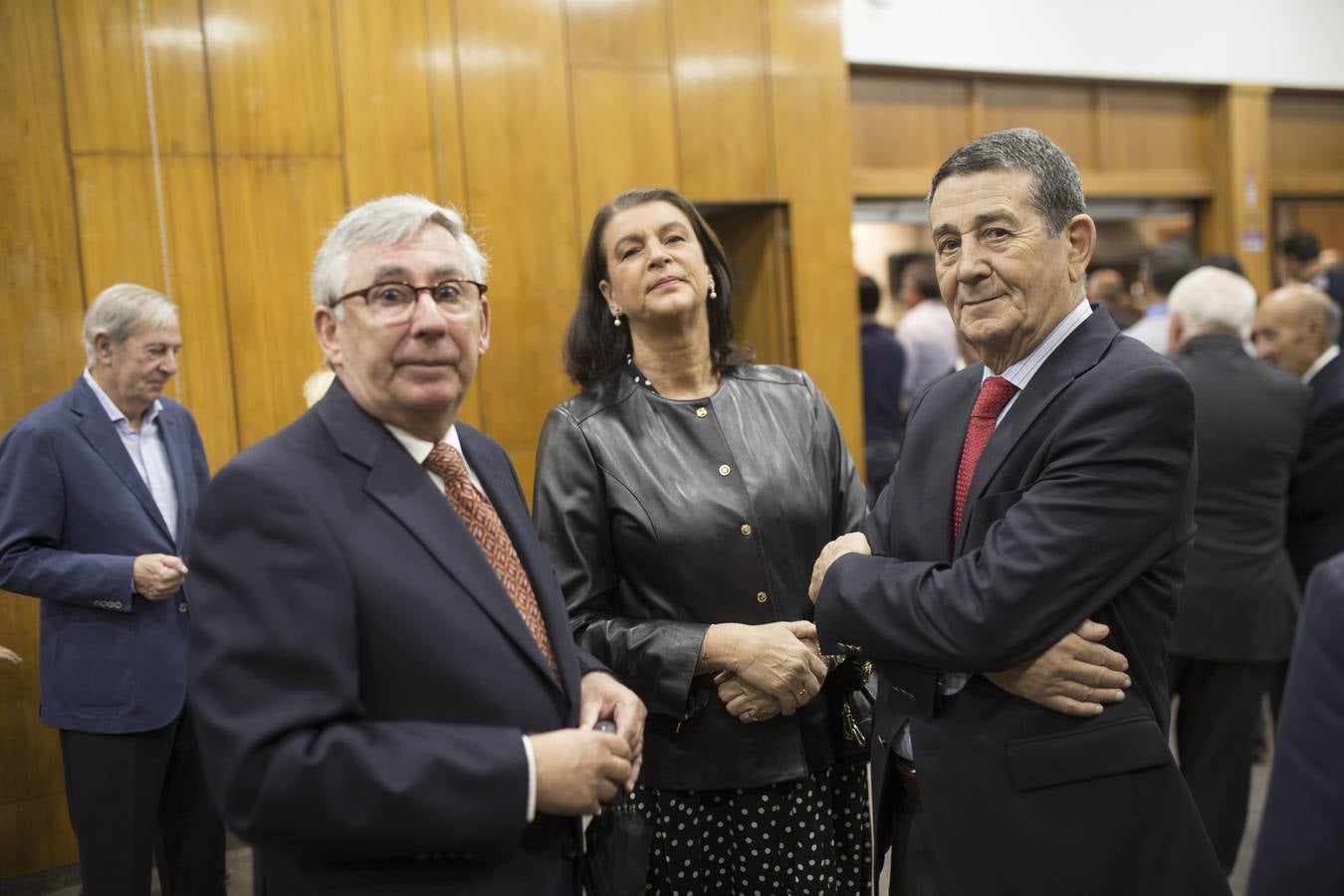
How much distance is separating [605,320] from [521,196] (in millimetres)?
2553

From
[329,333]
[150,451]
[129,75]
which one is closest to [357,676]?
[329,333]

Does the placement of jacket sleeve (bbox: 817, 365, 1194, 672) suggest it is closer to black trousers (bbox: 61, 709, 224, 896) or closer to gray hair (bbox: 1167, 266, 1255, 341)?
gray hair (bbox: 1167, 266, 1255, 341)

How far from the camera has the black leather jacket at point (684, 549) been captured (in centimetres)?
Result: 213

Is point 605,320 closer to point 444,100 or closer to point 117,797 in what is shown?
point 117,797

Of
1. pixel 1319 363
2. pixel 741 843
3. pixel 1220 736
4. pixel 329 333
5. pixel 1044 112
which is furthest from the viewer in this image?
pixel 1044 112

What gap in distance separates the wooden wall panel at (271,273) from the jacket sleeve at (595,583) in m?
2.39

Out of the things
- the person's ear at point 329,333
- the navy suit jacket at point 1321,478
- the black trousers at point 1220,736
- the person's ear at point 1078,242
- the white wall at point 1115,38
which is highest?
the white wall at point 1115,38

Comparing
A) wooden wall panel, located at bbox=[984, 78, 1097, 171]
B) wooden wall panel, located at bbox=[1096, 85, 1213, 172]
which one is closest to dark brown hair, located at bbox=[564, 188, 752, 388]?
wooden wall panel, located at bbox=[984, 78, 1097, 171]

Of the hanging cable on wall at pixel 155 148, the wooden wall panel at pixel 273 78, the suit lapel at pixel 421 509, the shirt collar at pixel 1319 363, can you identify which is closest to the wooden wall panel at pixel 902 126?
the shirt collar at pixel 1319 363

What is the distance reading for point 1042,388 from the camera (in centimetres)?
169

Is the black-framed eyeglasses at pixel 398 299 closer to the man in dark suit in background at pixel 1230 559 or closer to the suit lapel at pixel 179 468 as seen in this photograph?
the suit lapel at pixel 179 468

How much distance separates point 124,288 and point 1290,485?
373 centimetres

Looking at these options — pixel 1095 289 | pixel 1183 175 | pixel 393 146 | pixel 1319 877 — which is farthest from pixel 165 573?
pixel 1183 175

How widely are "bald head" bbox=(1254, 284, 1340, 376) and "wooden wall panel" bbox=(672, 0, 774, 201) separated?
2.37 m
